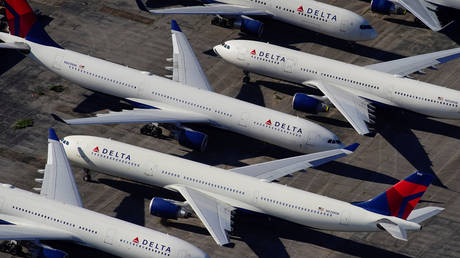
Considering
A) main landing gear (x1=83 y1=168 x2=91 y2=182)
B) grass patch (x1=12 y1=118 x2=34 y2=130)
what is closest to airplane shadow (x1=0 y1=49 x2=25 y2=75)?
grass patch (x1=12 y1=118 x2=34 y2=130)

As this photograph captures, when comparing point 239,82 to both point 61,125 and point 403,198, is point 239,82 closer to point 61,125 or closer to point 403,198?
point 61,125

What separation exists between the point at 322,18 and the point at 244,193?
2963 centimetres

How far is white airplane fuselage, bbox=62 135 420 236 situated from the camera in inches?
2945

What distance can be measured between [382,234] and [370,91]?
18.1 m

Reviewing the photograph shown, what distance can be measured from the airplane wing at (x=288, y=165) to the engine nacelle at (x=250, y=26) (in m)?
23.6

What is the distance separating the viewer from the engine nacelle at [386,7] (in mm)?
105375

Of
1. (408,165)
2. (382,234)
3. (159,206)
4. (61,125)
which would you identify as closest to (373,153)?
(408,165)

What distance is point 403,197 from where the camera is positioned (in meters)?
72.2

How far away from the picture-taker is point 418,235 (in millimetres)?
78438

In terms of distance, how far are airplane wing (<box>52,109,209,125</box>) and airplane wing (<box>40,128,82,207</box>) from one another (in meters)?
5.49

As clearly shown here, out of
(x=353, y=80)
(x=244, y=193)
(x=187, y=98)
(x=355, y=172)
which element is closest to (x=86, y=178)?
(x=187, y=98)

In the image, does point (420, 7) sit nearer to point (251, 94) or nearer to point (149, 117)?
point (251, 94)

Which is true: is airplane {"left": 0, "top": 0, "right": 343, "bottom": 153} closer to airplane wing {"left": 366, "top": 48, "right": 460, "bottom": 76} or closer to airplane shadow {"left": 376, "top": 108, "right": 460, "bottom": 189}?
airplane shadow {"left": 376, "top": 108, "right": 460, "bottom": 189}

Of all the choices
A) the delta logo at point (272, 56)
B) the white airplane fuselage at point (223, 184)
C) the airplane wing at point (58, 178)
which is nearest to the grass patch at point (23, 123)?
the white airplane fuselage at point (223, 184)
